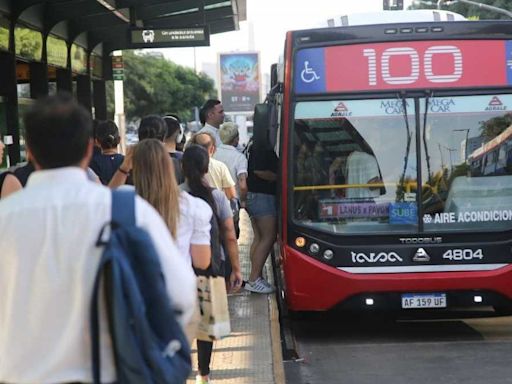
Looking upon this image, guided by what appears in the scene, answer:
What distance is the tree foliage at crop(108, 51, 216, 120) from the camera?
188ft

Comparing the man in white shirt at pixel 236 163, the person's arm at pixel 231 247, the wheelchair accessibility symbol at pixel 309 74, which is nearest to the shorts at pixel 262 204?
the man in white shirt at pixel 236 163

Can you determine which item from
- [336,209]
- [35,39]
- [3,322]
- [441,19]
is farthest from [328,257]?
[35,39]

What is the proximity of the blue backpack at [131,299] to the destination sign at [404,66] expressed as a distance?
212 inches

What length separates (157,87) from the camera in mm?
60500

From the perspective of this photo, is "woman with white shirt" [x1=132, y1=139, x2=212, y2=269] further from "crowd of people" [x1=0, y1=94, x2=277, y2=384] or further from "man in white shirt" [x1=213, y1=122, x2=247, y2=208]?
"man in white shirt" [x1=213, y1=122, x2=247, y2=208]

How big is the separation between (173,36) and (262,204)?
398 inches

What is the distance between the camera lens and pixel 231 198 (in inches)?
332

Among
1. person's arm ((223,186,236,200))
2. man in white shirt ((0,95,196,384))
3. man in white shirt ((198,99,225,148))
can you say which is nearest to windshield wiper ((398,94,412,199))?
person's arm ((223,186,236,200))

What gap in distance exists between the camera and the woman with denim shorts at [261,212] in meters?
9.51

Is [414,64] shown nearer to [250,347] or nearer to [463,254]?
[463,254]

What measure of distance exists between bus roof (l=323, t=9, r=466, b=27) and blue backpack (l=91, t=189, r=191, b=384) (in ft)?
19.6

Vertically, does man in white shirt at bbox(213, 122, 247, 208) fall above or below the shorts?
above

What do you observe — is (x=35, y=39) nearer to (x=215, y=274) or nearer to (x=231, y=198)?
(x=231, y=198)

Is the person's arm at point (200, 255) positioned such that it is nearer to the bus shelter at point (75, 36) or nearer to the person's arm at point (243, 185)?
the person's arm at point (243, 185)
